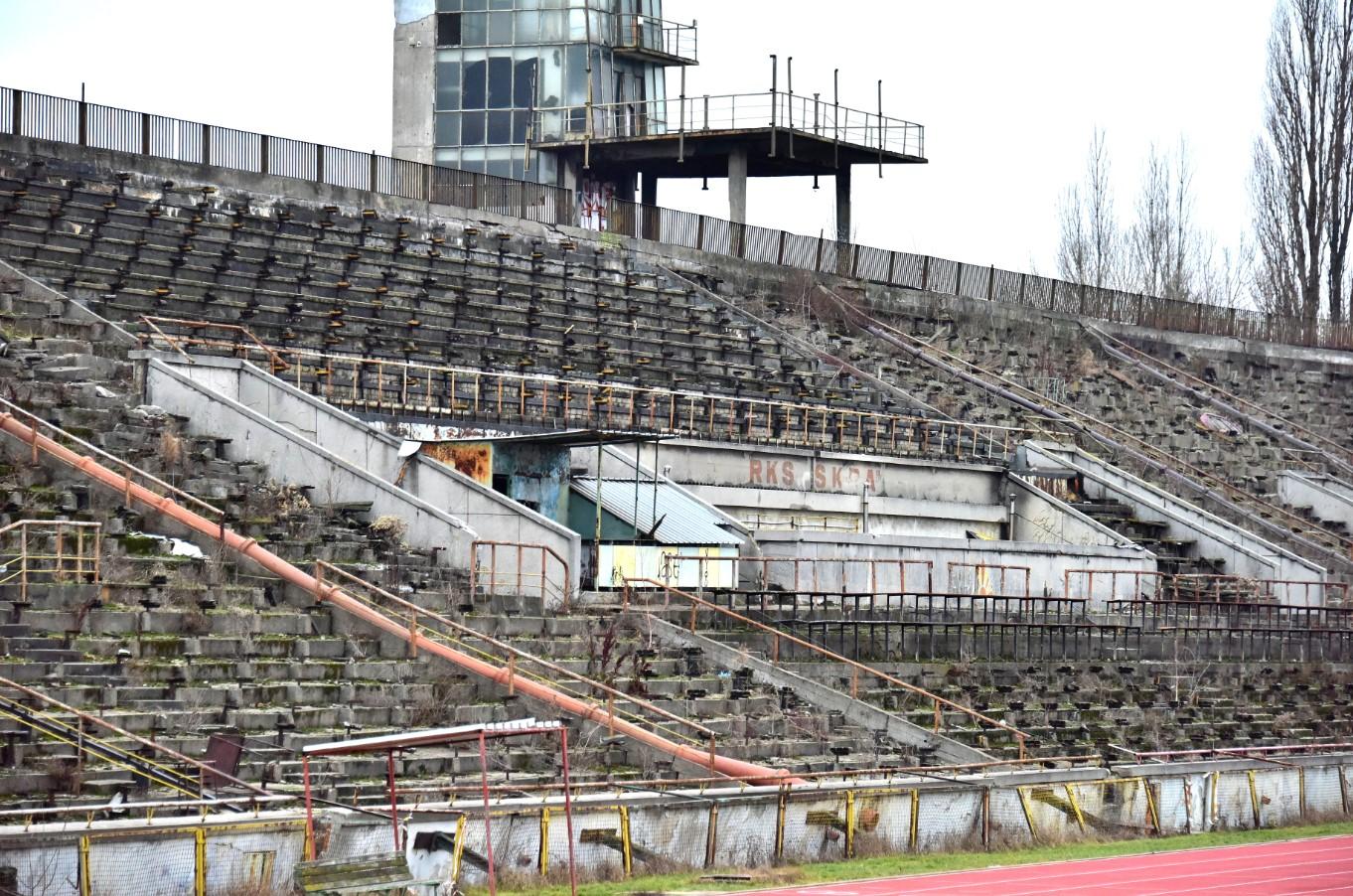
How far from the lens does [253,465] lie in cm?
2642

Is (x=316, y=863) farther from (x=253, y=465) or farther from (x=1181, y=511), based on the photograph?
(x=1181, y=511)

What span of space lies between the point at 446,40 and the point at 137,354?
27068 mm

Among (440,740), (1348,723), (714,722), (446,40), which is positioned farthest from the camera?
(446,40)

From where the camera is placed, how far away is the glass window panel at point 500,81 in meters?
53.0

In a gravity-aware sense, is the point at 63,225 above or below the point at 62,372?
above

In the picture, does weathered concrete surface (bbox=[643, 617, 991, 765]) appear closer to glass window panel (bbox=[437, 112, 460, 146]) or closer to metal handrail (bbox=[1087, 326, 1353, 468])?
metal handrail (bbox=[1087, 326, 1353, 468])

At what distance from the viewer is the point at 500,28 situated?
53.2 meters

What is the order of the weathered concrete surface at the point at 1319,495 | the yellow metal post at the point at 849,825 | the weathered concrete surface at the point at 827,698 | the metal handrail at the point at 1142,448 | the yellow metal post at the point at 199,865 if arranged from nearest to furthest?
the yellow metal post at the point at 199,865 → the yellow metal post at the point at 849,825 → the weathered concrete surface at the point at 827,698 → the metal handrail at the point at 1142,448 → the weathered concrete surface at the point at 1319,495

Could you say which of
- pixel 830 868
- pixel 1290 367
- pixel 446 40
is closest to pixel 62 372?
pixel 830 868

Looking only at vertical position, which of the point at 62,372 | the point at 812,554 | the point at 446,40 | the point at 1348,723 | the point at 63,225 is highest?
the point at 446,40

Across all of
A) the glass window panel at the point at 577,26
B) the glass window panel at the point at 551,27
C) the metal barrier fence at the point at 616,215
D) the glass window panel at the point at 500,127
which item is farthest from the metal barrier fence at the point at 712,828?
the glass window panel at the point at 551,27

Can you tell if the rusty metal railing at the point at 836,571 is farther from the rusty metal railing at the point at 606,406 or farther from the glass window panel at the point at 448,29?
the glass window panel at the point at 448,29

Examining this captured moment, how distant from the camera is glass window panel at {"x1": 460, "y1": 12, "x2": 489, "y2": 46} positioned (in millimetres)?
53281

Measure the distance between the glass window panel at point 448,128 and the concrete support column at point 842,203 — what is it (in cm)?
1023
